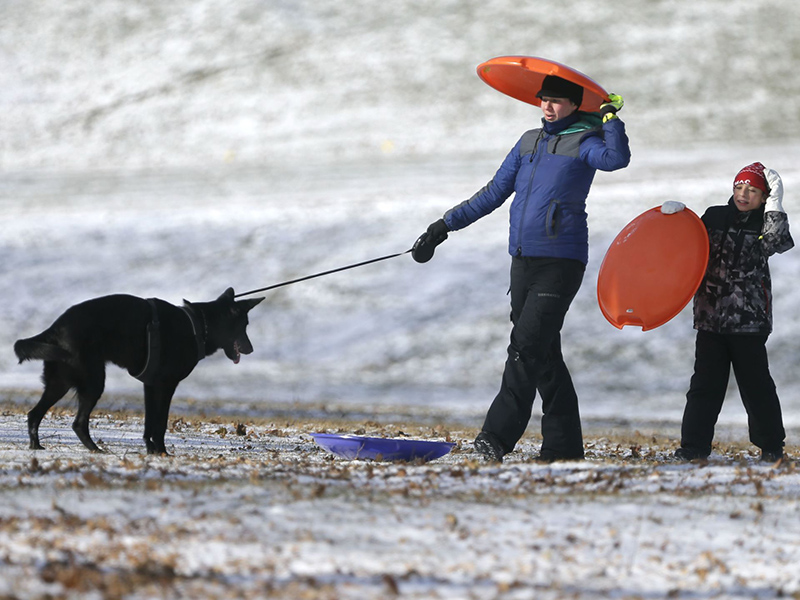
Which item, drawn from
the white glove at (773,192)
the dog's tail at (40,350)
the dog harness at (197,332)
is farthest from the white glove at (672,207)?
the dog's tail at (40,350)

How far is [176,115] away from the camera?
96.0 feet

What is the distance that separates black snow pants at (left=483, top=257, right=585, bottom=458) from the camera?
6.02 m

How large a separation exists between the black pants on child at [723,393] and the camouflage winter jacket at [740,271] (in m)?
0.14

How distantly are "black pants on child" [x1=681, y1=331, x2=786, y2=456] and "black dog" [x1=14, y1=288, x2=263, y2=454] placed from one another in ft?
11.5

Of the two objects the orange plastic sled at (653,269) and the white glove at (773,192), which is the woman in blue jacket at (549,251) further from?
the white glove at (773,192)

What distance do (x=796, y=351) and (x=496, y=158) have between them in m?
12.4

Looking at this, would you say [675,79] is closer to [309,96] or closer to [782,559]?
[309,96]

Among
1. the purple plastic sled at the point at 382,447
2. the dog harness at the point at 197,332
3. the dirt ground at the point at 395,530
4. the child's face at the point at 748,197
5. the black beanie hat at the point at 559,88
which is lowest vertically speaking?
the dirt ground at the point at 395,530

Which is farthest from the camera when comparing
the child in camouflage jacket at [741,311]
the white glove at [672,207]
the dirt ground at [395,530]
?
the white glove at [672,207]

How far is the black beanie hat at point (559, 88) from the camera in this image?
6.07 meters

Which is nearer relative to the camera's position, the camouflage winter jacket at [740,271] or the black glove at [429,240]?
the camouflage winter jacket at [740,271]

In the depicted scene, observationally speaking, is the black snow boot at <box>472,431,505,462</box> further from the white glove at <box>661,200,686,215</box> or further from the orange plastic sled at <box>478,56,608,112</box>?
the orange plastic sled at <box>478,56,608,112</box>

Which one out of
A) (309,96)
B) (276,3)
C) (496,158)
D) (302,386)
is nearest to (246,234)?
(302,386)

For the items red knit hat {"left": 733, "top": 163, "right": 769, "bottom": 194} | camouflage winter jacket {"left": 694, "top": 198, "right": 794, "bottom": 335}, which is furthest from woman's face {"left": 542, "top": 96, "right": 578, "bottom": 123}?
camouflage winter jacket {"left": 694, "top": 198, "right": 794, "bottom": 335}
